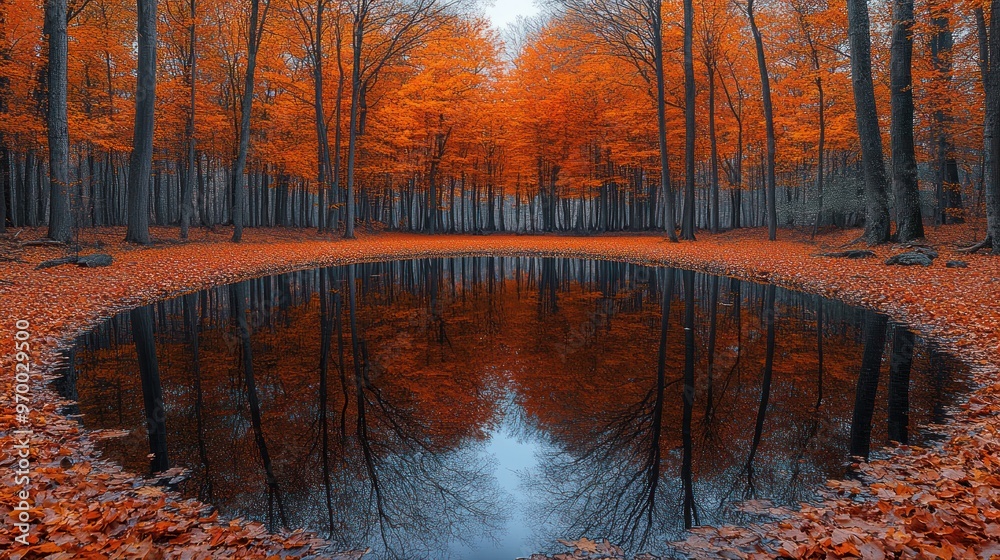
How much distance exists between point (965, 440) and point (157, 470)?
6421mm

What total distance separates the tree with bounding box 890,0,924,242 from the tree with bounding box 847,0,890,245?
0.50 meters

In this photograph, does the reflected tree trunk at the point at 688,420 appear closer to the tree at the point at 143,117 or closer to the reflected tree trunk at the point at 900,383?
the reflected tree trunk at the point at 900,383

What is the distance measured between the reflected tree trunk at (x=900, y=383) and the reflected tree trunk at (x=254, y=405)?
5.12 m

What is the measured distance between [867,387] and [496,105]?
98.0ft

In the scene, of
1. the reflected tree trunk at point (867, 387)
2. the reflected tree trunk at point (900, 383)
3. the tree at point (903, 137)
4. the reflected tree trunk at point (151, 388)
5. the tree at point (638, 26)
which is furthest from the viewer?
the tree at point (638, 26)

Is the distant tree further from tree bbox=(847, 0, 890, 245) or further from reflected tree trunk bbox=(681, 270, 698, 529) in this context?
reflected tree trunk bbox=(681, 270, 698, 529)

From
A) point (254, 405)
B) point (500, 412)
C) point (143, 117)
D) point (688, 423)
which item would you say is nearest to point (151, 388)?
point (254, 405)

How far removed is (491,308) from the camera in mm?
10977

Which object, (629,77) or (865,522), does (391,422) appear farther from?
(629,77)

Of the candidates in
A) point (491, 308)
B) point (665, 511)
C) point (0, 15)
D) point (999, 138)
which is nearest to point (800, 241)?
point (999, 138)

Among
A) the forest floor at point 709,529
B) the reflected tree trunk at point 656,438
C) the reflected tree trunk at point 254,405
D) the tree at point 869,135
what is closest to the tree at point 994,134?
the tree at point 869,135

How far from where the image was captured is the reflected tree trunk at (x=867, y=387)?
15.2 feet

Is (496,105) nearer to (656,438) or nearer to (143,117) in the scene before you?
(143,117)

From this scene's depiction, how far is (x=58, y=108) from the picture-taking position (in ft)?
49.5
